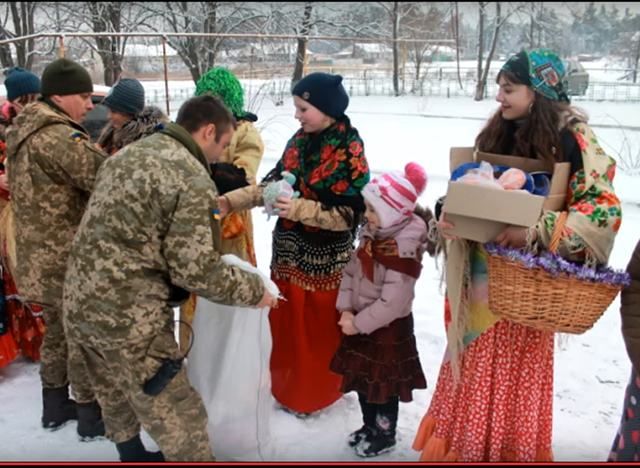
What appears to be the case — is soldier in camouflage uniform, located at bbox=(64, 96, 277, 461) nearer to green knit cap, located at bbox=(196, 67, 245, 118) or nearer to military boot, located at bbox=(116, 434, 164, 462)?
military boot, located at bbox=(116, 434, 164, 462)

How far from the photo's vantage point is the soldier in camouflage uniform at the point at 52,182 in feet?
8.63

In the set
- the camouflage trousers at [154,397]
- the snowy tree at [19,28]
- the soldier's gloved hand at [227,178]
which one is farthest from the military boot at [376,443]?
the snowy tree at [19,28]

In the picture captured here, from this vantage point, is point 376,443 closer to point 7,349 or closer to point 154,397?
point 154,397

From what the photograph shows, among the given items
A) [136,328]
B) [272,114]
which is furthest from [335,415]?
[272,114]

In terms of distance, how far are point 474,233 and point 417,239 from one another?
461mm

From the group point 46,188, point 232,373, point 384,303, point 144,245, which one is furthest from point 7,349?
point 384,303

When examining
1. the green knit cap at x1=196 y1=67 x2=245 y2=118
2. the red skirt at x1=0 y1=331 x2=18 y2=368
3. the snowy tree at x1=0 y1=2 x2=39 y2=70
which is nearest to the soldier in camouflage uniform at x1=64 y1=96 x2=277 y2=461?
the green knit cap at x1=196 y1=67 x2=245 y2=118

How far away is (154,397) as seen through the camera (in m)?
2.16

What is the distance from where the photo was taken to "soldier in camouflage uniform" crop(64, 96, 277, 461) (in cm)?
197

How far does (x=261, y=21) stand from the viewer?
1306cm

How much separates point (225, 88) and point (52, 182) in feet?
3.41

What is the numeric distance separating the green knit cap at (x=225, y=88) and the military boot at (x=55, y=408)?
5.63ft

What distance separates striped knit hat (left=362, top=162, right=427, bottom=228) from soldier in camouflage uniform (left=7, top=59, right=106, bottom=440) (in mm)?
1249

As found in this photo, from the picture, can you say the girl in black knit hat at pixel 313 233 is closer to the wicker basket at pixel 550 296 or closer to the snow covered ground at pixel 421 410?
the snow covered ground at pixel 421 410
